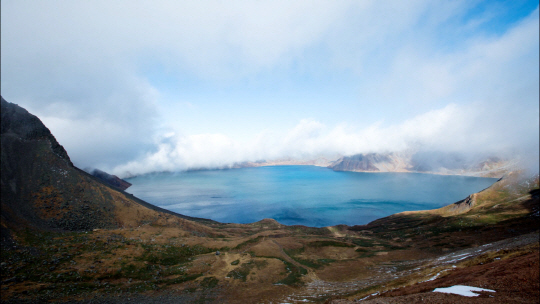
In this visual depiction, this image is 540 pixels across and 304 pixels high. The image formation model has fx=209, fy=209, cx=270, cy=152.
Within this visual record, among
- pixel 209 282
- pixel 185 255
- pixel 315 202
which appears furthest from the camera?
pixel 315 202

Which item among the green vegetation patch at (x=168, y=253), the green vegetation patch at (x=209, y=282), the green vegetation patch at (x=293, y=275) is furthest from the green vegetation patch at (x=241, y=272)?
the green vegetation patch at (x=168, y=253)

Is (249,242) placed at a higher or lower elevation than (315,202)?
lower

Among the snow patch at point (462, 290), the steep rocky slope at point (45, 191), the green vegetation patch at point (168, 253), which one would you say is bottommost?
the green vegetation patch at point (168, 253)

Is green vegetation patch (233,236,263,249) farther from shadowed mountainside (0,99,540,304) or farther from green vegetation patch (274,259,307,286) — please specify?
green vegetation patch (274,259,307,286)

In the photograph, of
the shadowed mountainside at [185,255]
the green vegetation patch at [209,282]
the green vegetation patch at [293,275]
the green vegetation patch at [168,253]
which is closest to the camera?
the shadowed mountainside at [185,255]

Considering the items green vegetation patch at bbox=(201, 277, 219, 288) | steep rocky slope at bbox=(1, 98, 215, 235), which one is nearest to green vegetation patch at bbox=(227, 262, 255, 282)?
green vegetation patch at bbox=(201, 277, 219, 288)

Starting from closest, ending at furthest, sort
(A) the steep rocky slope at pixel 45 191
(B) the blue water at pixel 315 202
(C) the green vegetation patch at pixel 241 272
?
(C) the green vegetation patch at pixel 241 272
(A) the steep rocky slope at pixel 45 191
(B) the blue water at pixel 315 202

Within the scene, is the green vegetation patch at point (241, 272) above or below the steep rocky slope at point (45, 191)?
below

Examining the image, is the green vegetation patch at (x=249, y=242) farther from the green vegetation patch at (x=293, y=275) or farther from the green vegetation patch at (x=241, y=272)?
the green vegetation patch at (x=293, y=275)

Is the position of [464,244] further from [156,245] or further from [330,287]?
[156,245]

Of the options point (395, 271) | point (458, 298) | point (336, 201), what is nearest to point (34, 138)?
point (458, 298)

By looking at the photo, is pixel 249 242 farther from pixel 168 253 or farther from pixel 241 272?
pixel 168 253

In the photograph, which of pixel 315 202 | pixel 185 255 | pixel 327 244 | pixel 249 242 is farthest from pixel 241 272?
pixel 315 202

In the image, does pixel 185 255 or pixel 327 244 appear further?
pixel 327 244
